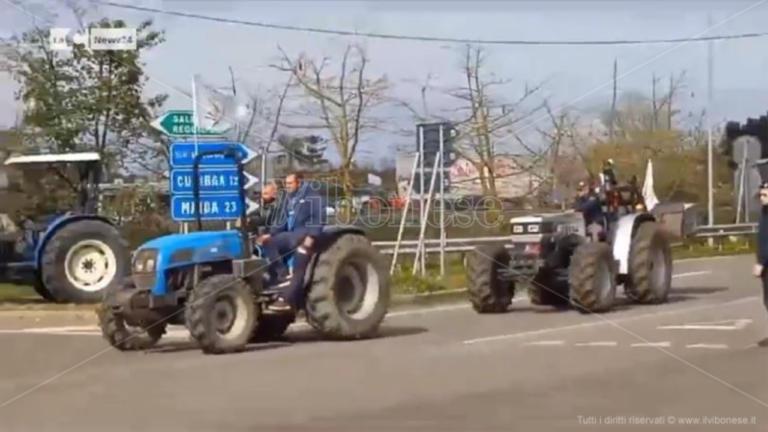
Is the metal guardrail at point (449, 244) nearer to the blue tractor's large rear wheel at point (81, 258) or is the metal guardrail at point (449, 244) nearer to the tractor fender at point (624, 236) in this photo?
the tractor fender at point (624, 236)

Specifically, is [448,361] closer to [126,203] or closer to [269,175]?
[269,175]

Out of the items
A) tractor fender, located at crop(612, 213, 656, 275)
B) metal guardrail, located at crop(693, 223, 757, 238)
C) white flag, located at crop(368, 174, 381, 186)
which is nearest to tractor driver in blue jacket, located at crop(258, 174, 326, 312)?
white flag, located at crop(368, 174, 381, 186)

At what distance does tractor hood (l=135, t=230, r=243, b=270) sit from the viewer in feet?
42.4

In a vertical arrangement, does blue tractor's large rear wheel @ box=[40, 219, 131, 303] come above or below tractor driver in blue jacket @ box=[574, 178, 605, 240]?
below

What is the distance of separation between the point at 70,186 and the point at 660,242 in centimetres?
719

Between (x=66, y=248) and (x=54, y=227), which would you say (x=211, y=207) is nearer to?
(x=66, y=248)

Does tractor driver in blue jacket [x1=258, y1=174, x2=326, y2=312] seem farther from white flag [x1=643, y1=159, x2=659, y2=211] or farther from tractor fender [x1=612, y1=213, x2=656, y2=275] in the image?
tractor fender [x1=612, y1=213, x2=656, y2=275]

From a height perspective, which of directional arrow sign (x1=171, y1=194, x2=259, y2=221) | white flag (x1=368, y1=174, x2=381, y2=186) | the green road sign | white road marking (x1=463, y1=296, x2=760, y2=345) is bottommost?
white road marking (x1=463, y1=296, x2=760, y2=345)

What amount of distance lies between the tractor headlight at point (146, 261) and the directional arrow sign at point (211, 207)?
3.22 ft

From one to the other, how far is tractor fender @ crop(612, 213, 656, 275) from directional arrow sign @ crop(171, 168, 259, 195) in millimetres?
4776

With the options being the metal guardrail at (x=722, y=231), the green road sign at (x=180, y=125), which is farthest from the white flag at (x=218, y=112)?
the metal guardrail at (x=722, y=231)

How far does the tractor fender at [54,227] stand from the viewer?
683 inches

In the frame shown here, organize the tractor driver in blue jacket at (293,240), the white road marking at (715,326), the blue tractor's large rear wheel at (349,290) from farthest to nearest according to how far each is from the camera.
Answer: the white road marking at (715,326), the blue tractor's large rear wheel at (349,290), the tractor driver in blue jacket at (293,240)

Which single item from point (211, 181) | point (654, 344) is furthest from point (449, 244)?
point (654, 344)
